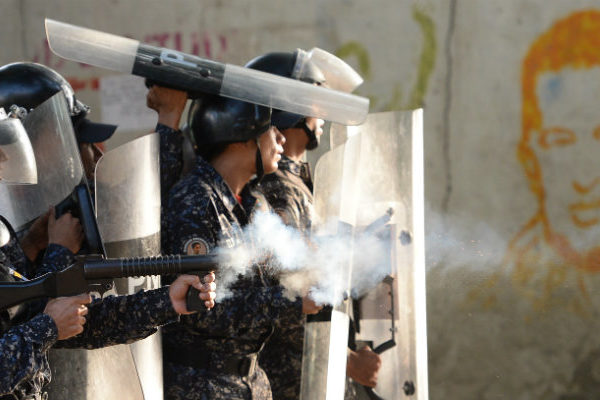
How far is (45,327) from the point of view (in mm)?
2270

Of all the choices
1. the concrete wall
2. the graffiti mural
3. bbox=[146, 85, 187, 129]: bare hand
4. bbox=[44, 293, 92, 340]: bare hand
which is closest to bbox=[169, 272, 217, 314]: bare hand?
bbox=[44, 293, 92, 340]: bare hand

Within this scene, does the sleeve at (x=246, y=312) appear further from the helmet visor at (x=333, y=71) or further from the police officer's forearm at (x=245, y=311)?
the helmet visor at (x=333, y=71)

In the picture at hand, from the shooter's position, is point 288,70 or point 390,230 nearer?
point 390,230

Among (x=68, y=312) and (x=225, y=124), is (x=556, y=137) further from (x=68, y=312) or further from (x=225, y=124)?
(x=68, y=312)

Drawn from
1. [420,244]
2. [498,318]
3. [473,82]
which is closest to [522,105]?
[473,82]

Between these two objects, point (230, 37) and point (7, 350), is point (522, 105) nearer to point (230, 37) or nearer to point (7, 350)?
point (230, 37)

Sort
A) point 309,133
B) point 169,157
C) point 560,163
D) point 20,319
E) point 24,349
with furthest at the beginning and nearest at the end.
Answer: point 560,163, point 309,133, point 169,157, point 20,319, point 24,349

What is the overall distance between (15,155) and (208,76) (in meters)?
0.73

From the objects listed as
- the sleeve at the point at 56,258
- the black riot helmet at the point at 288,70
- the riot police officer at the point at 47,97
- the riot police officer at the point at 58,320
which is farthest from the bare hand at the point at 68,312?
the black riot helmet at the point at 288,70

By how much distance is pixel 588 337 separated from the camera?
5.08m

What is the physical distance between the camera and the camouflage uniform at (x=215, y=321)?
2.90 meters

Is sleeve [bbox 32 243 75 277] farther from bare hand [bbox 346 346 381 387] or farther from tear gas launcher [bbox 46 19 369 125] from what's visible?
bare hand [bbox 346 346 381 387]

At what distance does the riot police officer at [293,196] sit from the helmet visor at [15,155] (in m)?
1.11

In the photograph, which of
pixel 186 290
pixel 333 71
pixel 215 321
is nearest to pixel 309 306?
pixel 215 321
